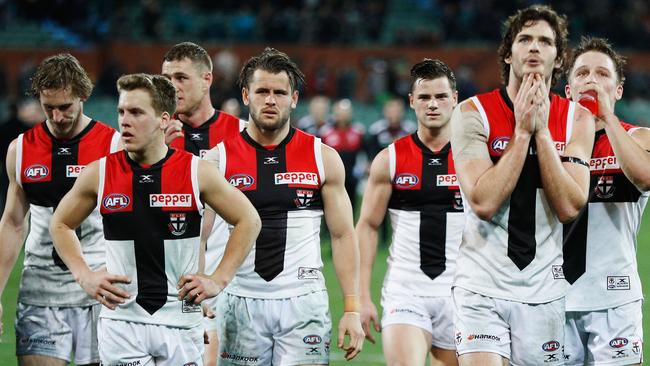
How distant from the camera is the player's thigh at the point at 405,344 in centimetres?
652

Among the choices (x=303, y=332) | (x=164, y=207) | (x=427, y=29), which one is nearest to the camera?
(x=164, y=207)

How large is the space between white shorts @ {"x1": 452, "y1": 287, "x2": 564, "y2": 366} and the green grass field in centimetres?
422

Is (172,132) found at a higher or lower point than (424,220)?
higher

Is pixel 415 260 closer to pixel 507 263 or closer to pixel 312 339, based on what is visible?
pixel 312 339

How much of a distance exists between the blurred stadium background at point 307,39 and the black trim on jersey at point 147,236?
18.8m

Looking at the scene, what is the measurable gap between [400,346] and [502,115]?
6.26 ft

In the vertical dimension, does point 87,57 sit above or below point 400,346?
above

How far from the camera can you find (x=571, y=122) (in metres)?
5.39

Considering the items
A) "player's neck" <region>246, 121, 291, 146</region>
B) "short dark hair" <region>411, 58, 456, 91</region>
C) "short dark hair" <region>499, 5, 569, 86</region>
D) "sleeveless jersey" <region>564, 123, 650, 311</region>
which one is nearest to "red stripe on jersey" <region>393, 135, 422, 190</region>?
"short dark hair" <region>411, 58, 456, 91</region>

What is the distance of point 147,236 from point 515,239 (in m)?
1.86

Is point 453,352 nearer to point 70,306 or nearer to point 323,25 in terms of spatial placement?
point 70,306

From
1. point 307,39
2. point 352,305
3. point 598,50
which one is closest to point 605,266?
point 598,50

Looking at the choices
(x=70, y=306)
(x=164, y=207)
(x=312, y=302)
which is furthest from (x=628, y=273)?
(x=70, y=306)

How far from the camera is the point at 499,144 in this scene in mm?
5301
